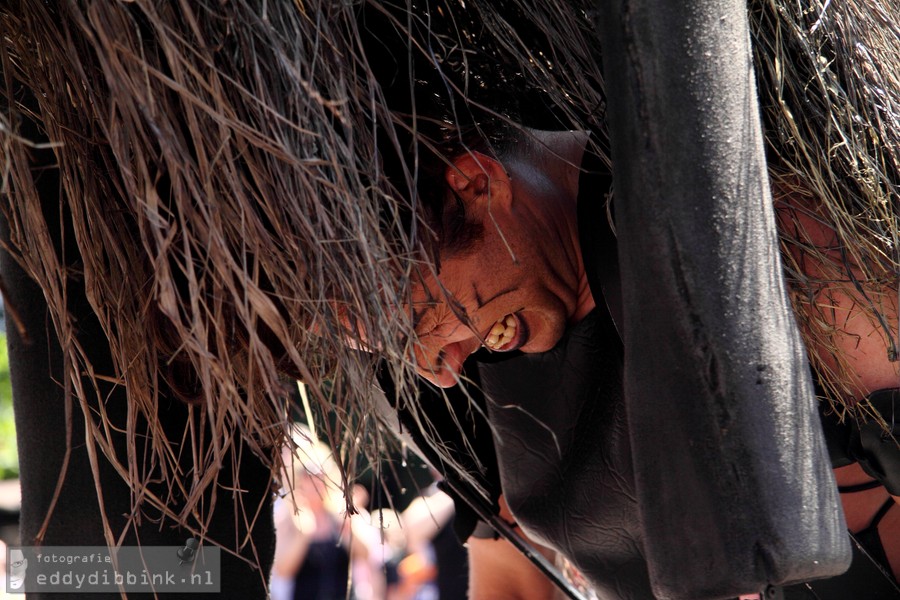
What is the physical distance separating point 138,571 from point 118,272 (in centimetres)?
32

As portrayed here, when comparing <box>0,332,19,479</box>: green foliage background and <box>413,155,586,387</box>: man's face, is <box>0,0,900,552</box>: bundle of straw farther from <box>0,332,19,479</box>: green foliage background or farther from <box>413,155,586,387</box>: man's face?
<box>0,332,19,479</box>: green foliage background

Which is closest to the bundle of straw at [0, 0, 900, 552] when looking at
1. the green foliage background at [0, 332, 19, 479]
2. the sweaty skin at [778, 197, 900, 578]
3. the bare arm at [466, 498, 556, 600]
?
the sweaty skin at [778, 197, 900, 578]

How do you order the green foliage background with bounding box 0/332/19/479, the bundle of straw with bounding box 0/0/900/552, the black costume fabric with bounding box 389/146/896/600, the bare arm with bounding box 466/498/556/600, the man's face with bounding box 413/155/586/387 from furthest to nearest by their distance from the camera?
the green foliage background with bounding box 0/332/19/479 → the bare arm with bounding box 466/498/556/600 → the black costume fabric with bounding box 389/146/896/600 → the man's face with bounding box 413/155/586/387 → the bundle of straw with bounding box 0/0/900/552

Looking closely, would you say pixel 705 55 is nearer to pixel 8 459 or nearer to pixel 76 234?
pixel 76 234

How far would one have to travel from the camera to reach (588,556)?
1.38 m

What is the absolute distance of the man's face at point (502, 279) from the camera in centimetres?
112

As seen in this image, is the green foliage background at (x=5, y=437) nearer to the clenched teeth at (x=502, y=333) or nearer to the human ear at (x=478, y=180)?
the clenched teeth at (x=502, y=333)

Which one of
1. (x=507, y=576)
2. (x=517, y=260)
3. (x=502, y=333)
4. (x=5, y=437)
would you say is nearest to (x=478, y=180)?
(x=517, y=260)

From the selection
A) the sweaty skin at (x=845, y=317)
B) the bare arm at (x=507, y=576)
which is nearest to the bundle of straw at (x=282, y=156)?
the sweaty skin at (x=845, y=317)

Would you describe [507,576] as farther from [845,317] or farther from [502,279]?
[845,317]

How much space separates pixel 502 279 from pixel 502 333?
0.44 feet

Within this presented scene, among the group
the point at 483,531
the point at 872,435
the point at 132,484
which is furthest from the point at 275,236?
the point at 483,531

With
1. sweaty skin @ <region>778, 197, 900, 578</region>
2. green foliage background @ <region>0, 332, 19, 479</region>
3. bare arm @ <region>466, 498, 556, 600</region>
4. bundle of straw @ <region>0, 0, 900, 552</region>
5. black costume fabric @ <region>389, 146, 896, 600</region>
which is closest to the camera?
bundle of straw @ <region>0, 0, 900, 552</region>

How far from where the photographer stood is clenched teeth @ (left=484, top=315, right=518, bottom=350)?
1.26 metres
